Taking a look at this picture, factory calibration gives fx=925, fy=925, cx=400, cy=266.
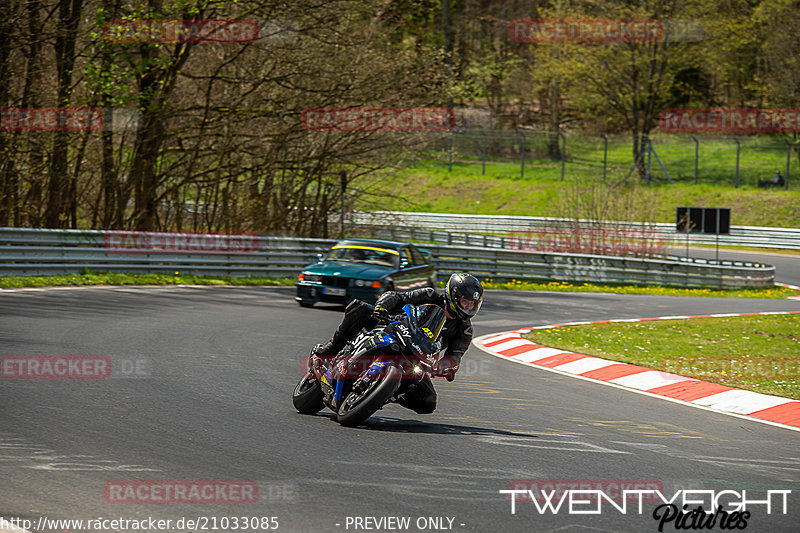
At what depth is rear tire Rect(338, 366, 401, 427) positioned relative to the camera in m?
6.97

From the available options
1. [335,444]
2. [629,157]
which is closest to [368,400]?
[335,444]

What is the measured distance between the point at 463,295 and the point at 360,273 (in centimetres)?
1105

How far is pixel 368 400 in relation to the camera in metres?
7.08

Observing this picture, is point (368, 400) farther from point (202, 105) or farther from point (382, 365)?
point (202, 105)

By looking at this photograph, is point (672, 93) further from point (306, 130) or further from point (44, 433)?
point (44, 433)

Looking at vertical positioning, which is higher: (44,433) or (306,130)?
(306,130)

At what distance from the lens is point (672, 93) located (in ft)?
223

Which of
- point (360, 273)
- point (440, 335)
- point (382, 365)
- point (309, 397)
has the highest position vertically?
point (440, 335)

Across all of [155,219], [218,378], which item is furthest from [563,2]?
[218,378]

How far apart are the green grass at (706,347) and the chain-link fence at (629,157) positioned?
120 ft

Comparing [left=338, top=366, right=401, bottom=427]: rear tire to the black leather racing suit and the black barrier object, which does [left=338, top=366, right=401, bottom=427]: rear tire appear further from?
the black barrier object

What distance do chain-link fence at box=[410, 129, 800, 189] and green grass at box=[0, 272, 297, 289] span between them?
106ft

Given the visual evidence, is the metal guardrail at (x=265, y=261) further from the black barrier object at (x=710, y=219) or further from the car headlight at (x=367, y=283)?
the car headlight at (x=367, y=283)

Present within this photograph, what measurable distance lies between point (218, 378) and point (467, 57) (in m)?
70.3
